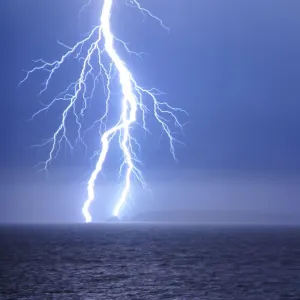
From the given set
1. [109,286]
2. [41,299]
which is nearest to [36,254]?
[109,286]

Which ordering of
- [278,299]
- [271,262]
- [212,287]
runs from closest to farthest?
[278,299]
[212,287]
[271,262]

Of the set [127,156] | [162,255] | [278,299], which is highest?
[127,156]

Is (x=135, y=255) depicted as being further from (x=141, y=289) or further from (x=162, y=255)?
(x=141, y=289)

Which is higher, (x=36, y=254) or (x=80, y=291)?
(x=36, y=254)

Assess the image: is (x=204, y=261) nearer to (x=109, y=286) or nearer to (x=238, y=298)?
(x=109, y=286)

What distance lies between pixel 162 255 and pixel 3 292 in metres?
26.5

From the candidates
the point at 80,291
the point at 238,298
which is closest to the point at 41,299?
the point at 80,291

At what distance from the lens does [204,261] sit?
50.1 meters

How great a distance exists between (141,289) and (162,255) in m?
24.0

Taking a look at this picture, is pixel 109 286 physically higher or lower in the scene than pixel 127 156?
lower

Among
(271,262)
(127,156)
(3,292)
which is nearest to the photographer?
(3,292)

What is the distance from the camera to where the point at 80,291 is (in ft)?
106

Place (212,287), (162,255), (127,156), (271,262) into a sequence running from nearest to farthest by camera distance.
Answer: (212,287) < (271,262) < (127,156) < (162,255)

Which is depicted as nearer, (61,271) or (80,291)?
(80,291)
